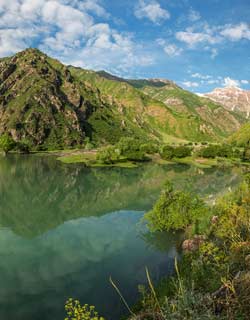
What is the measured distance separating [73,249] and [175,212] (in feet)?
45.7

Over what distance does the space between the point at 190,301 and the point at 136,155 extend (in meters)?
136

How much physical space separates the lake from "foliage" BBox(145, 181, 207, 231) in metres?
1.53

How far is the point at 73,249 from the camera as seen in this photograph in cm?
3678

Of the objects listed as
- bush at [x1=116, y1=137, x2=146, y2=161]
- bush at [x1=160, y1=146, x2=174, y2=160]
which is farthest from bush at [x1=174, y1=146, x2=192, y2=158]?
bush at [x1=116, y1=137, x2=146, y2=161]

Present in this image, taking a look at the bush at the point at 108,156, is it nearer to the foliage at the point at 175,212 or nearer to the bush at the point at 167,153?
the bush at the point at 167,153

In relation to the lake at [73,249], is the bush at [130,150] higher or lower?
higher

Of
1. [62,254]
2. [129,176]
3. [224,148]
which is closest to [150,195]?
[129,176]

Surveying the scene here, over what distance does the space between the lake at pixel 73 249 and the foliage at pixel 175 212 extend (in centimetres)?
153

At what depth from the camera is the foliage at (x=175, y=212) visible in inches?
1558

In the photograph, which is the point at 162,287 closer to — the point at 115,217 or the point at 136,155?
the point at 115,217

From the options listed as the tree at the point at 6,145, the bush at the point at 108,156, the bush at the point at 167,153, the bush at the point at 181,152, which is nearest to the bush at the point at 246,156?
the bush at the point at 181,152

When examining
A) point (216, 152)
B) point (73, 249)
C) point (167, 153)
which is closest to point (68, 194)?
point (73, 249)

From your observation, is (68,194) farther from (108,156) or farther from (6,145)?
(6,145)

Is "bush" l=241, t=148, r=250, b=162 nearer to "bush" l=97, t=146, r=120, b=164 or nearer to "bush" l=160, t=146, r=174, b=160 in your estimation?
"bush" l=160, t=146, r=174, b=160
